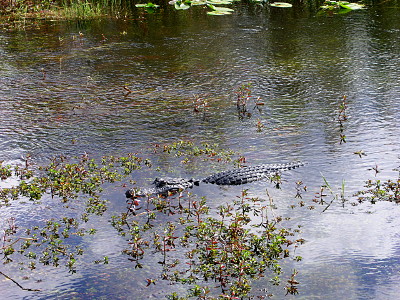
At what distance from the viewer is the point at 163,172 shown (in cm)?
571

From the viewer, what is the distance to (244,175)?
5316 millimetres

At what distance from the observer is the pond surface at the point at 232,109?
4.10 m

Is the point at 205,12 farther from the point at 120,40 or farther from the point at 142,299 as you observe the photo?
the point at 142,299

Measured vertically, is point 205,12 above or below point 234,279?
above

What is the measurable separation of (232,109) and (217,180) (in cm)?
233

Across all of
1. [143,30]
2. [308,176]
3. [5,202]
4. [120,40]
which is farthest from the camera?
[143,30]

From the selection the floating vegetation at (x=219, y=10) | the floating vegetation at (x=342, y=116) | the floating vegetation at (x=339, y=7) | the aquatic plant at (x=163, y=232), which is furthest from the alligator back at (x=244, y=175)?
the floating vegetation at (x=339, y=7)

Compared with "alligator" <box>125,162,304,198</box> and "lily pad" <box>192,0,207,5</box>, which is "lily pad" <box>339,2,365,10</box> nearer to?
"lily pad" <box>192,0,207,5</box>

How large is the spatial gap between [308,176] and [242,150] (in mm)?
959

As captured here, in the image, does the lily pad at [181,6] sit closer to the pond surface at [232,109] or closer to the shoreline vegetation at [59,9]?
the pond surface at [232,109]

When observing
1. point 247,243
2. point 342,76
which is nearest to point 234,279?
point 247,243

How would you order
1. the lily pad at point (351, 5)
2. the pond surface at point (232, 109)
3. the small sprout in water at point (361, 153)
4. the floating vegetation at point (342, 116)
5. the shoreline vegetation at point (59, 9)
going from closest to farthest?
the pond surface at point (232, 109) < the small sprout in water at point (361, 153) < the floating vegetation at point (342, 116) < the lily pad at point (351, 5) < the shoreline vegetation at point (59, 9)

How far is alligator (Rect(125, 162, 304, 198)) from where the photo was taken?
16.9 ft

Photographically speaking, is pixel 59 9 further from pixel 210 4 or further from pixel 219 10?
pixel 219 10
